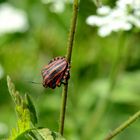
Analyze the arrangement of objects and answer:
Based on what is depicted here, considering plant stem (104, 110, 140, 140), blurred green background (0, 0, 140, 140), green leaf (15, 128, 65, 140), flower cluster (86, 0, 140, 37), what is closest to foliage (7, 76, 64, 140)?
green leaf (15, 128, 65, 140)

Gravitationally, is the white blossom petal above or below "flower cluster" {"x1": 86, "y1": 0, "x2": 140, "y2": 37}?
below

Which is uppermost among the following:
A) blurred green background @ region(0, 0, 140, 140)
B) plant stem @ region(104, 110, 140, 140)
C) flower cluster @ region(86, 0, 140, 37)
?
flower cluster @ region(86, 0, 140, 37)

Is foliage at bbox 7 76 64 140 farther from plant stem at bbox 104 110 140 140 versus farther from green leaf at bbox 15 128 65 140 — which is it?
plant stem at bbox 104 110 140 140

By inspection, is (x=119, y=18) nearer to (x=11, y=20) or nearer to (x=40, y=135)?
(x=40, y=135)

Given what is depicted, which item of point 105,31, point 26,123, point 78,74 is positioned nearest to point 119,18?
point 105,31

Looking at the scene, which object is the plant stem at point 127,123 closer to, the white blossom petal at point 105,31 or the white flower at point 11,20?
the white blossom petal at point 105,31
